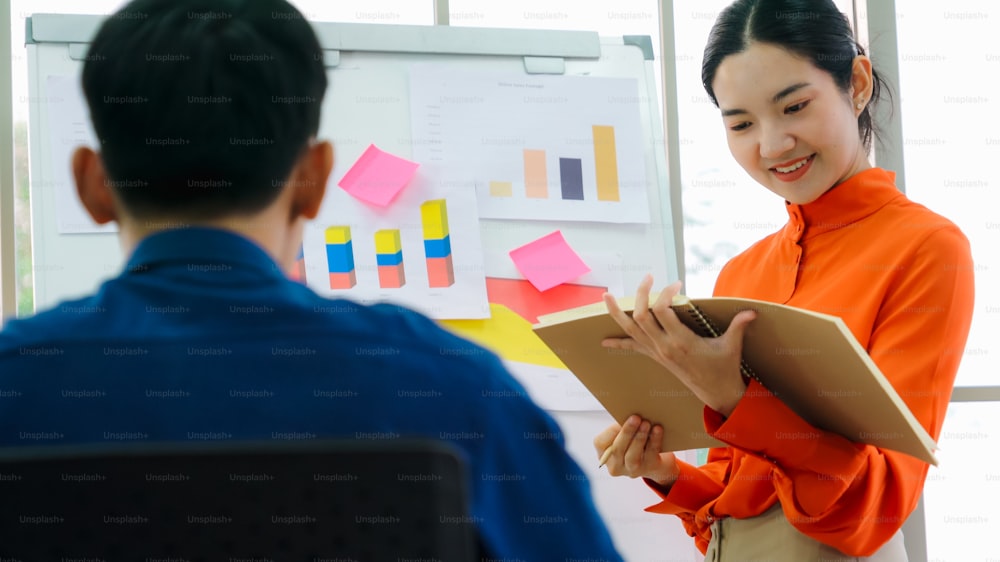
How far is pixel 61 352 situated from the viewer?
63 cm

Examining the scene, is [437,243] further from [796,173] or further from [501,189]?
[796,173]

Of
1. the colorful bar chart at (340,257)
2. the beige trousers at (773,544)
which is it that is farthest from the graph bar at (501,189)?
the beige trousers at (773,544)

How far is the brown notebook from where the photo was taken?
1.14m

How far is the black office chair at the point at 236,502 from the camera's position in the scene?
543 mm

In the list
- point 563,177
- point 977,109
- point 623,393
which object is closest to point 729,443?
point 623,393

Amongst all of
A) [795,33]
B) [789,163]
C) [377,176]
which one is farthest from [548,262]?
[795,33]

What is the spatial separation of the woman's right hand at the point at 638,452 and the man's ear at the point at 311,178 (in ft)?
2.84

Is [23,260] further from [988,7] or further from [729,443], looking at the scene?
[988,7]

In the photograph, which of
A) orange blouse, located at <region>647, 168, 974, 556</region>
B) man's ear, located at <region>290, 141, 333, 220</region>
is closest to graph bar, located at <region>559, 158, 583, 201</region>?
orange blouse, located at <region>647, 168, 974, 556</region>

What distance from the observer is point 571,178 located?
7.79 ft

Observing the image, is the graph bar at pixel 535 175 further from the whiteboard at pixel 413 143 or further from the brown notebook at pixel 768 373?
the brown notebook at pixel 768 373

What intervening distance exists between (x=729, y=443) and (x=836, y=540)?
0.72ft

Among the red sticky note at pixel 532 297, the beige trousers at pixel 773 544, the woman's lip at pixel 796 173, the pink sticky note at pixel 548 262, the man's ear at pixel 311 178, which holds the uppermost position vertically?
the man's ear at pixel 311 178

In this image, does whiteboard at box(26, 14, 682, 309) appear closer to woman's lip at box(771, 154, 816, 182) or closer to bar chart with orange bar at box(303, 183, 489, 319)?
bar chart with orange bar at box(303, 183, 489, 319)
